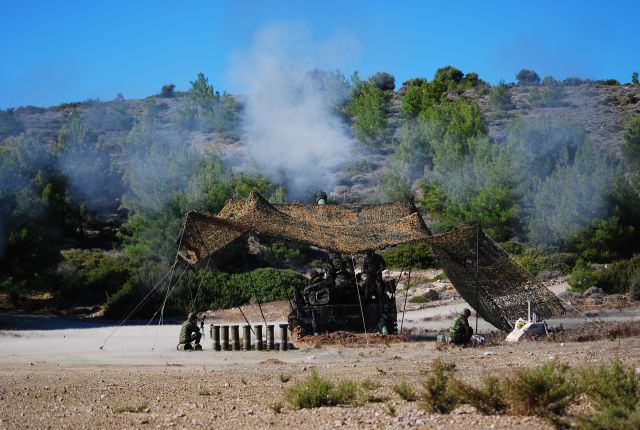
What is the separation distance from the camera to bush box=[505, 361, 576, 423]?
9492 millimetres

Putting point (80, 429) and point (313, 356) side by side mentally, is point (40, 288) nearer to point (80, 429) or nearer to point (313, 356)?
point (313, 356)

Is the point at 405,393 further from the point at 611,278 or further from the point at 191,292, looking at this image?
the point at 611,278

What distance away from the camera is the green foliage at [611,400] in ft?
27.1

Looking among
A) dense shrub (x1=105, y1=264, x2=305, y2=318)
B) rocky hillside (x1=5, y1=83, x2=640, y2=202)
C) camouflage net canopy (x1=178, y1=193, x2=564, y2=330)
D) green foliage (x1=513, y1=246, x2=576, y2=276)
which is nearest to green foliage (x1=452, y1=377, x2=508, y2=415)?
camouflage net canopy (x1=178, y1=193, x2=564, y2=330)

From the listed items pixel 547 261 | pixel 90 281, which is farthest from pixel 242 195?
pixel 547 261

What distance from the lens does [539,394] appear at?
9586 millimetres

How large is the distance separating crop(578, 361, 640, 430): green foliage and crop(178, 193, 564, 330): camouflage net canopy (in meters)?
9.98

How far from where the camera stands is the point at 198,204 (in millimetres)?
46344

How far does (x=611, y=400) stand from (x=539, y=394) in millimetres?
781

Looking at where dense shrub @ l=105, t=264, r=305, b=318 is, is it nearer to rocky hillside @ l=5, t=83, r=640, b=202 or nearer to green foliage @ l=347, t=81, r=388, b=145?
rocky hillside @ l=5, t=83, r=640, b=202

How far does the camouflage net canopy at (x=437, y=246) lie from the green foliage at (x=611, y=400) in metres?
9.98

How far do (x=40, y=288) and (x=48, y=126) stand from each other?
7402cm

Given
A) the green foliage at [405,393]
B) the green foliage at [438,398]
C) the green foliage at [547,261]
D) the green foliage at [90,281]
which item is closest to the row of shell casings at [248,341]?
the green foliage at [405,393]

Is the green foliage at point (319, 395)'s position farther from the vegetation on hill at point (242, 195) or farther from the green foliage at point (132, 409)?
the vegetation on hill at point (242, 195)
